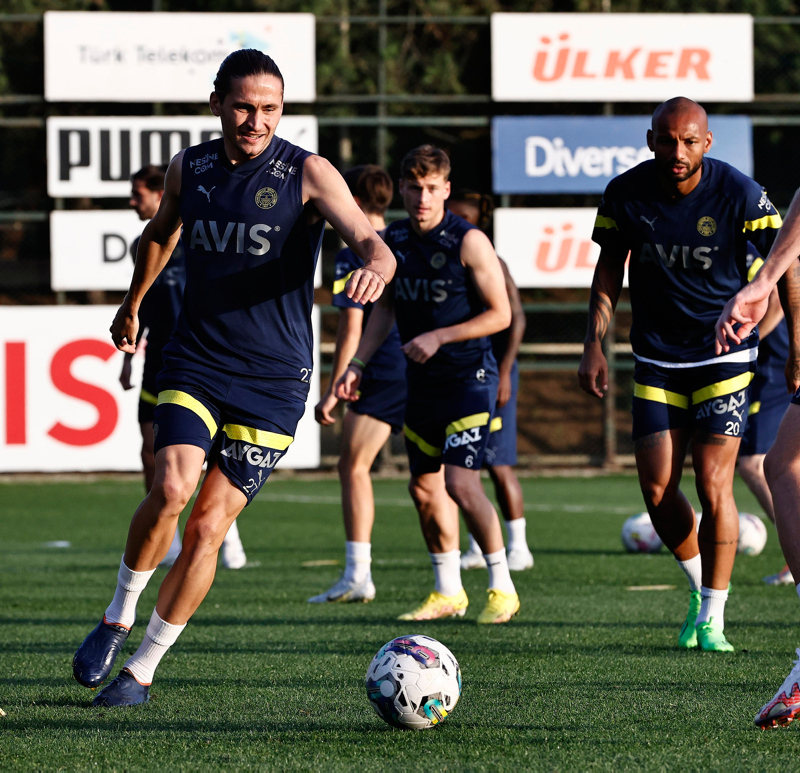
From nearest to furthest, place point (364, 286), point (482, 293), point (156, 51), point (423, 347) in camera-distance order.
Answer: point (364, 286), point (423, 347), point (482, 293), point (156, 51)

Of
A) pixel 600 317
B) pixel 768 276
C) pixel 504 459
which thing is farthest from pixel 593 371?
pixel 504 459

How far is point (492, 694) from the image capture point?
15.0 feet

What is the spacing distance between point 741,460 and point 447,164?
321 cm

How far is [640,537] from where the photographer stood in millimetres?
9578

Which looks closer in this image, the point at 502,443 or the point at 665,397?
the point at 665,397

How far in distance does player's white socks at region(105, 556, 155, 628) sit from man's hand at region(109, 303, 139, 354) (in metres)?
0.83

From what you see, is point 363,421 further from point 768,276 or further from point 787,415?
point 768,276

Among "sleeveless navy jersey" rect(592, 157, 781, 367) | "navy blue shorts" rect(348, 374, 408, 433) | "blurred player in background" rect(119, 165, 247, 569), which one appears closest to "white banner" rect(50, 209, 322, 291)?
"blurred player in background" rect(119, 165, 247, 569)

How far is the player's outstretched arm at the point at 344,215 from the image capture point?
13.5 ft

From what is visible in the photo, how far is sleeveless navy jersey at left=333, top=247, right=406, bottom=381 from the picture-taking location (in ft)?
24.2

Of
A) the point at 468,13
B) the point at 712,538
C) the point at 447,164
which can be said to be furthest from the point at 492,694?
the point at 468,13

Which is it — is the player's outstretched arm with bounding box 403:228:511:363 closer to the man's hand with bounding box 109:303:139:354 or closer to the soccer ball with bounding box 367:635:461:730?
the man's hand with bounding box 109:303:139:354

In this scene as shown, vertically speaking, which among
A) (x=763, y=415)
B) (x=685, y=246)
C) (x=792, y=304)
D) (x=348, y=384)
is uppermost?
(x=685, y=246)

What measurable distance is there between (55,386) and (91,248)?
189 centimetres
